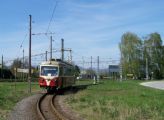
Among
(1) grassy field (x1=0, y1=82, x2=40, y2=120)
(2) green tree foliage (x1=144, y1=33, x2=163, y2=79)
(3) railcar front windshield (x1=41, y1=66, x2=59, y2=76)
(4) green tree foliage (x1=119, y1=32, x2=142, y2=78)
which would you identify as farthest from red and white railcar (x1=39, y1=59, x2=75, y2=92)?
(2) green tree foliage (x1=144, y1=33, x2=163, y2=79)

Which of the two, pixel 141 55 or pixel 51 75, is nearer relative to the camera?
pixel 51 75

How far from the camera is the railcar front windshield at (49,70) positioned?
42.9 m

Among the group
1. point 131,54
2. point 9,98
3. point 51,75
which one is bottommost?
point 9,98

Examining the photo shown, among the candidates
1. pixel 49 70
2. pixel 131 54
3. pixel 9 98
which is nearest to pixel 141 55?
pixel 131 54

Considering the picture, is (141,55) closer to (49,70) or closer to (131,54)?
(131,54)

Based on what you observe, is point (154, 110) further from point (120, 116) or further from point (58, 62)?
point (58, 62)

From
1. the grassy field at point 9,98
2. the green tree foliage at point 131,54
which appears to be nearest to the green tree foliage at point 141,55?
the green tree foliage at point 131,54

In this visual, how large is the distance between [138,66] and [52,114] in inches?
5189

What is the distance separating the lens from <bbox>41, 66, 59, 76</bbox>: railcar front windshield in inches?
1690

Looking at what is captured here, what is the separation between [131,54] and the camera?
152000mm

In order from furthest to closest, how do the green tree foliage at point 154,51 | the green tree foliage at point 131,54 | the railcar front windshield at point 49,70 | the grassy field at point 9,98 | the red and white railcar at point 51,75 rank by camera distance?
the green tree foliage at point 154,51
the green tree foliage at point 131,54
the railcar front windshield at point 49,70
the red and white railcar at point 51,75
the grassy field at point 9,98

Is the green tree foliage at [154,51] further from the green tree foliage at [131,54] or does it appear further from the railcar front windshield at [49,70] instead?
the railcar front windshield at [49,70]

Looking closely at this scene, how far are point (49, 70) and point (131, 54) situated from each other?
110m

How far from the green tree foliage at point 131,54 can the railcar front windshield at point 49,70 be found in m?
107
